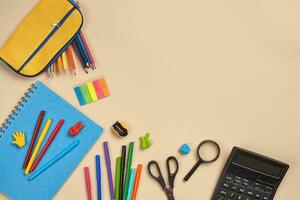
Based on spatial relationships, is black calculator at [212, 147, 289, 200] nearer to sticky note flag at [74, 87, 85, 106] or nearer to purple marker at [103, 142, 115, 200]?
purple marker at [103, 142, 115, 200]

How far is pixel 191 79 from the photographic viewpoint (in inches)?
32.2

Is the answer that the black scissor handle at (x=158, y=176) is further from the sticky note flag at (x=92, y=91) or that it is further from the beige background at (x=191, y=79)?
the sticky note flag at (x=92, y=91)

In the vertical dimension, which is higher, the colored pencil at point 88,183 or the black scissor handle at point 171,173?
the black scissor handle at point 171,173

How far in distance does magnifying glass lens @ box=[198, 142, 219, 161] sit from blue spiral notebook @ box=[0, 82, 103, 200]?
0.75 ft

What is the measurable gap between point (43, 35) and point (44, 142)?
237 millimetres

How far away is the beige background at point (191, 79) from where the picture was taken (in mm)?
806

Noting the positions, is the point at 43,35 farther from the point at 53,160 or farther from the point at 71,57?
the point at 53,160

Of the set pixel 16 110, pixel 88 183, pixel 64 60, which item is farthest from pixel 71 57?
pixel 88 183

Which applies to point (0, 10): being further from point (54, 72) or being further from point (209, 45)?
point (209, 45)

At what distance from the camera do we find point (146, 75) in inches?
32.5

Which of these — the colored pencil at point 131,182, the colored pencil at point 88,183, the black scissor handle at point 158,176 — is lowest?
the colored pencil at point 88,183

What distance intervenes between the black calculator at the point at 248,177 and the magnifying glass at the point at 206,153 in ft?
0.11

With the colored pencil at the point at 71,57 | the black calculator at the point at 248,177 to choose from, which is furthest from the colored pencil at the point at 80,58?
the black calculator at the point at 248,177

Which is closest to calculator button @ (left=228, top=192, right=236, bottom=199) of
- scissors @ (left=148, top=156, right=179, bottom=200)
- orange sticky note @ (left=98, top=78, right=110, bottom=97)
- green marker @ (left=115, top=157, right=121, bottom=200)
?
scissors @ (left=148, top=156, right=179, bottom=200)
